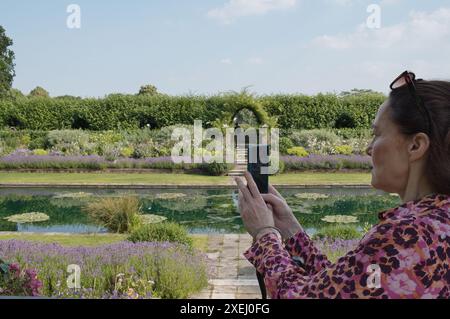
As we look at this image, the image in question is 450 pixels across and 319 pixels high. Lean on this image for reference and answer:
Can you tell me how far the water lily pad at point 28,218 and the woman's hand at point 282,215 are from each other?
7049mm

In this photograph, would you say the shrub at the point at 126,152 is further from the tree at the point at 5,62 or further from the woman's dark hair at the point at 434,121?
the woman's dark hair at the point at 434,121

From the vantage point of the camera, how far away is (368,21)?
7.98 ft

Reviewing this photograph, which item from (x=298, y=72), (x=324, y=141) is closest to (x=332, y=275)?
(x=298, y=72)

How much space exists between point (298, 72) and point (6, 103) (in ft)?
63.7

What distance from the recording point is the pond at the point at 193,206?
7.19m

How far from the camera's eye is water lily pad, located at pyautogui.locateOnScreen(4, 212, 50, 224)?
7.46 metres

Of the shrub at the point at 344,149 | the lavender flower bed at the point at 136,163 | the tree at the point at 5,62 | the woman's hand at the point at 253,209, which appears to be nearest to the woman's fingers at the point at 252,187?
the woman's hand at the point at 253,209

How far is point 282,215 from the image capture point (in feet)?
3.83

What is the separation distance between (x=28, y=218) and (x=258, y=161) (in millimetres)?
7299

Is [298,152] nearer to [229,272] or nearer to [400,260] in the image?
[229,272]

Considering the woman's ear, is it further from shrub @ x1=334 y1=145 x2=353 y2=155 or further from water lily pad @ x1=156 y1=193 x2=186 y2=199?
shrub @ x1=334 y1=145 x2=353 y2=155

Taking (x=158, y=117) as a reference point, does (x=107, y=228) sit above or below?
below

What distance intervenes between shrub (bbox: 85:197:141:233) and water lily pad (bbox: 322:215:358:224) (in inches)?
115
